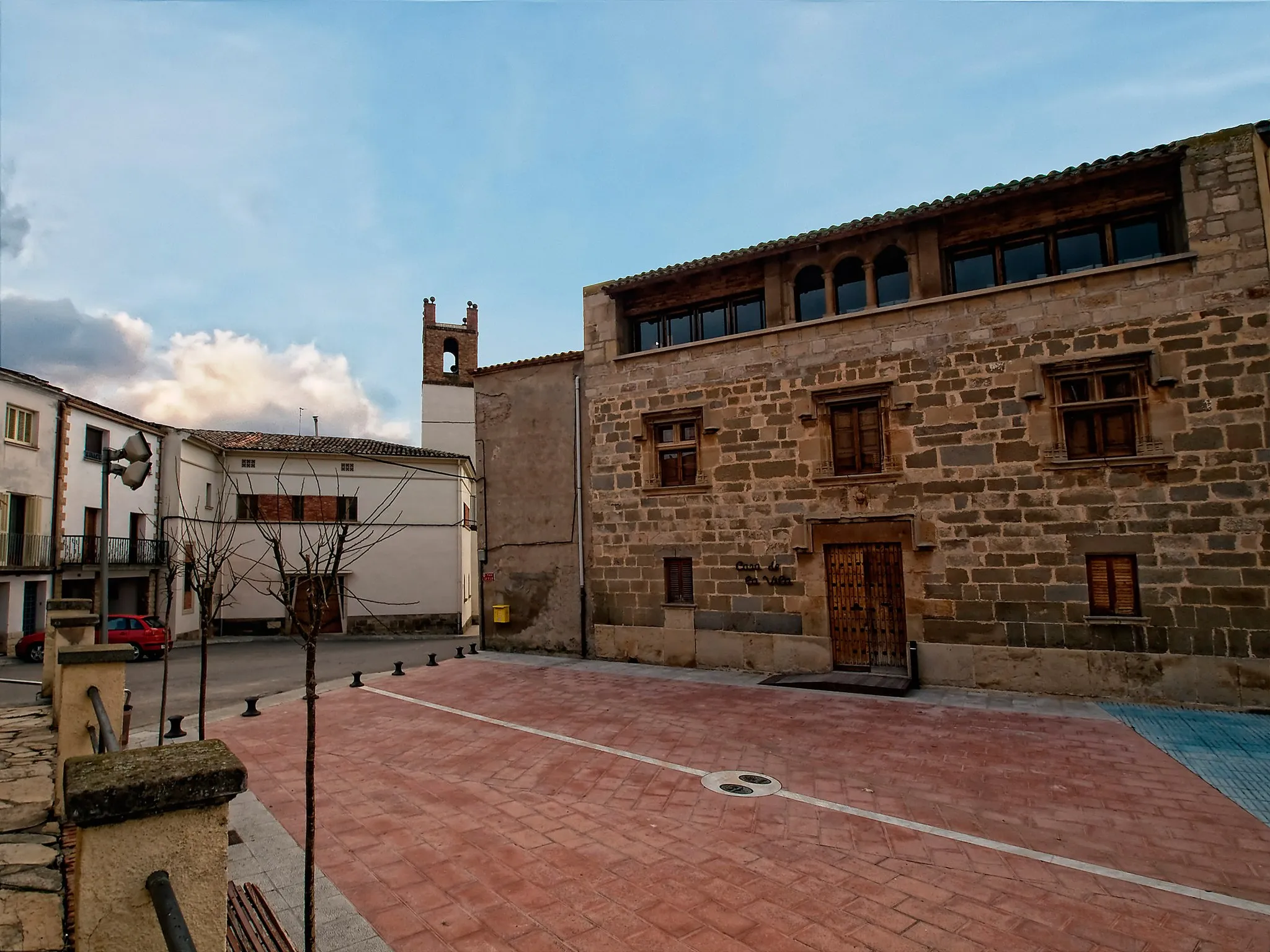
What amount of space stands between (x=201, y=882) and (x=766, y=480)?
38.9ft

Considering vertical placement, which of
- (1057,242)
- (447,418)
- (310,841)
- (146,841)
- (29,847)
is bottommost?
(29,847)

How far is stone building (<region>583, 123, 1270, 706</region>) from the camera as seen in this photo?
1009cm

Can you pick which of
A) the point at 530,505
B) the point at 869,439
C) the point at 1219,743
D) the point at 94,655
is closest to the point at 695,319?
the point at 869,439

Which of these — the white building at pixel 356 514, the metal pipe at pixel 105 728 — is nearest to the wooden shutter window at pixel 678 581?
the metal pipe at pixel 105 728

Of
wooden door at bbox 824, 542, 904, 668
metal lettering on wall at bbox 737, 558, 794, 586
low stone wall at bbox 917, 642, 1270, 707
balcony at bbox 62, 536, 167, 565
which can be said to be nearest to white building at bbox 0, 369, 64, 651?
balcony at bbox 62, 536, 167, 565

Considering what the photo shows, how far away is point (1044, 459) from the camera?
11.1 meters

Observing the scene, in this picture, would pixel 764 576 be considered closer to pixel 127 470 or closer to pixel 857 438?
pixel 857 438

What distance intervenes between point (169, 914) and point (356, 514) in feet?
89.1

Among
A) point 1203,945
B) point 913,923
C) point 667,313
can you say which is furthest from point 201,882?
point 667,313

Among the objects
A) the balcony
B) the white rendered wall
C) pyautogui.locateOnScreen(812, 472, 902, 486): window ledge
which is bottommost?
the balcony

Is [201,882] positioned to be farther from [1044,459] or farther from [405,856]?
[1044,459]

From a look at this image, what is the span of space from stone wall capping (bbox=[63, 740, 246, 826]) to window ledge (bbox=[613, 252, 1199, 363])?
40.6ft

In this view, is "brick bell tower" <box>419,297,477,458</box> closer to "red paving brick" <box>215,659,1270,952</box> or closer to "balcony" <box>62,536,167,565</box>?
"balcony" <box>62,536,167,565</box>

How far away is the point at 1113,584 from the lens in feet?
34.9
